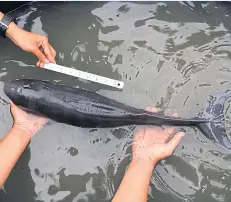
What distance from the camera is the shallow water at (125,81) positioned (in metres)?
3.40

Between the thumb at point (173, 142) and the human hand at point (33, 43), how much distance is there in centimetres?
133

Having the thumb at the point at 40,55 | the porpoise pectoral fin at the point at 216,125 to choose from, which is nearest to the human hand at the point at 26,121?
the thumb at the point at 40,55

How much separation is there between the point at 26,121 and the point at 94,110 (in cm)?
66

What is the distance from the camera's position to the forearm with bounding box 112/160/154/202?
3127 mm

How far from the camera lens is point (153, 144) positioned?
3.38 metres

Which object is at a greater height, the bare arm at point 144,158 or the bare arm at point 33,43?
the bare arm at point 33,43

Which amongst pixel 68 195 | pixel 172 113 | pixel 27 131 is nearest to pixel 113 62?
pixel 172 113

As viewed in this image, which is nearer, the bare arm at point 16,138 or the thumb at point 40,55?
the bare arm at point 16,138

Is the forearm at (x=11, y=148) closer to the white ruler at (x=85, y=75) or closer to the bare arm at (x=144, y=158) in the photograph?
the white ruler at (x=85, y=75)

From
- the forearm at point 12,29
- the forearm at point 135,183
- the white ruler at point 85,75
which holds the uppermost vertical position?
the forearm at point 12,29

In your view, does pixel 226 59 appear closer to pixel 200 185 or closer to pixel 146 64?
pixel 146 64

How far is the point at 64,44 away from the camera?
3959 mm

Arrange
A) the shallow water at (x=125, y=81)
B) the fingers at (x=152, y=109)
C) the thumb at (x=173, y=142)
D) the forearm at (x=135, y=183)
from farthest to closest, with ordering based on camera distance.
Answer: the fingers at (x=152, y=109) → the shallow water at (x=125, y=81) → the thumb at (x=173, y=142) → the forearm at (x=135, y=183)

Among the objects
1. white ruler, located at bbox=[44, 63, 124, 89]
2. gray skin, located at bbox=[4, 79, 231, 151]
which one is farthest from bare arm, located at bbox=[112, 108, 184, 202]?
white ruler, located at bbox=[44, 63, 124, 89]
